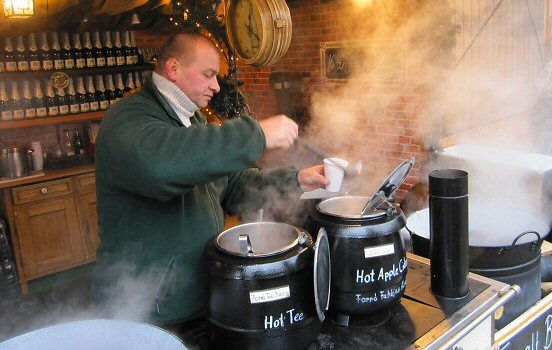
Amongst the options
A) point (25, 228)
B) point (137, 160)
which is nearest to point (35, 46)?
point (25, 228)

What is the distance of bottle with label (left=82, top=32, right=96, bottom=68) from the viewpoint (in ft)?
16.8

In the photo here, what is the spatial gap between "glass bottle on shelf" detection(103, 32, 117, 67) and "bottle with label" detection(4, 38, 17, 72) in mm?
897

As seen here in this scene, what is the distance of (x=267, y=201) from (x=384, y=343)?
0.83 metres

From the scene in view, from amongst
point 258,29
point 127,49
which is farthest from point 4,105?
point 258,29

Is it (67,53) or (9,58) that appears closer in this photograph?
(9,58)

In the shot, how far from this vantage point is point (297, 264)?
125cm

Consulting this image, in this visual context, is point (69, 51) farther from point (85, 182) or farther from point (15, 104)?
point (85, 182)

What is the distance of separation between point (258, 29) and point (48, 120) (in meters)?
2.79

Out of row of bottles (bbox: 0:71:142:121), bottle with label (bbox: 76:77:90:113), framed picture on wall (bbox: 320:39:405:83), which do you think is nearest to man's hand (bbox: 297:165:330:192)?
framed picture on wall (bbox: 320:39:405:83)

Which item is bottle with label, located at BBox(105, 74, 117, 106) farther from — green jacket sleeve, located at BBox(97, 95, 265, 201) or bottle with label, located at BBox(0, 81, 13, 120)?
green jacket sleeve, located at BBox(97, 95, 265, 201)

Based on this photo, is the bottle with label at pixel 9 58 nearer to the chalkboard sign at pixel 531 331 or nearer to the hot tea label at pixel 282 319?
the hot tea label at pixel 282 319

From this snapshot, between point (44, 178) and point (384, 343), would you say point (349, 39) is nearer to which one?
point (44, 178)

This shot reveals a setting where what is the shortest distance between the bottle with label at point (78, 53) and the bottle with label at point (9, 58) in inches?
22.5

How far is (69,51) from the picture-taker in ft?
16.6
